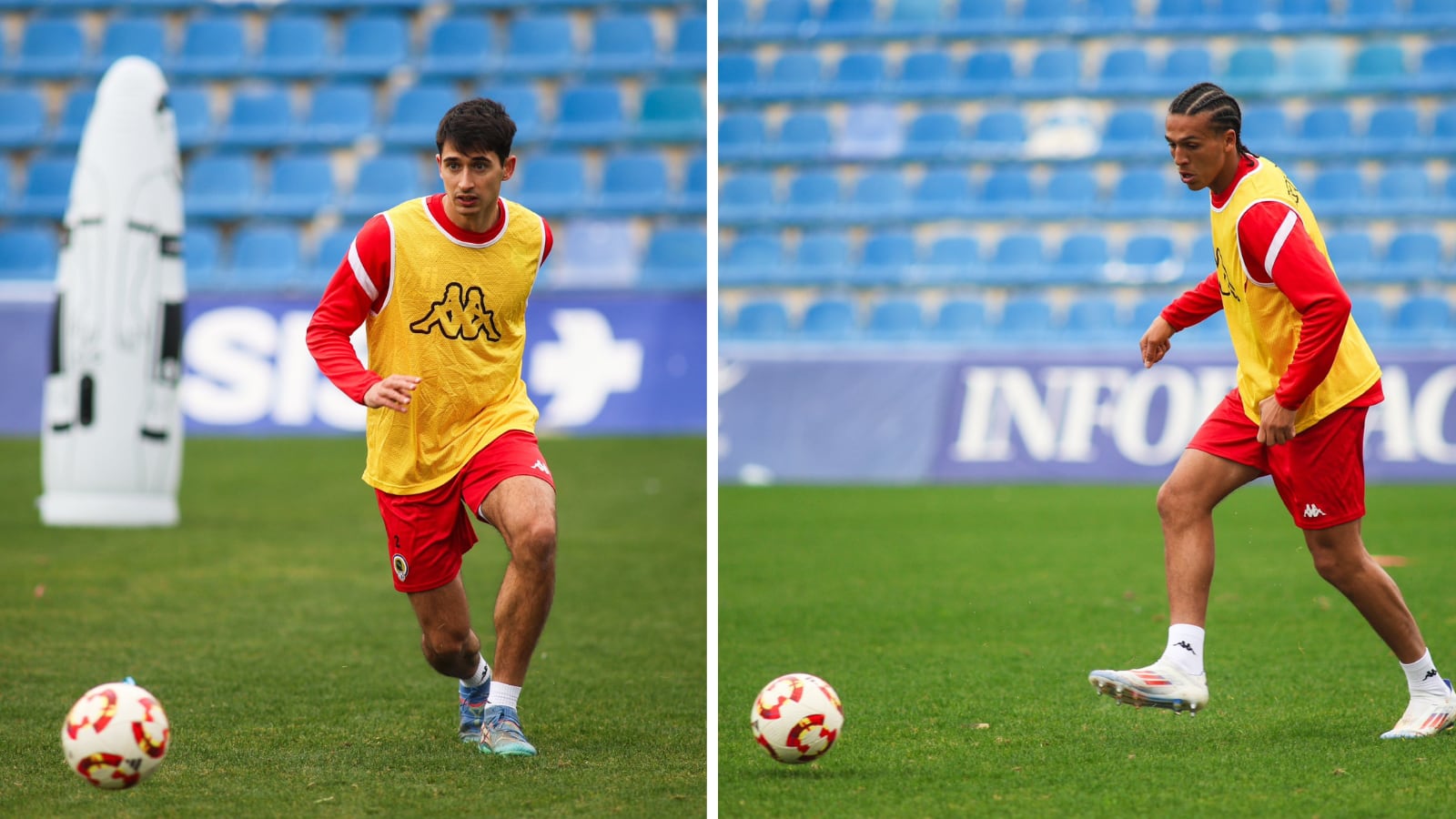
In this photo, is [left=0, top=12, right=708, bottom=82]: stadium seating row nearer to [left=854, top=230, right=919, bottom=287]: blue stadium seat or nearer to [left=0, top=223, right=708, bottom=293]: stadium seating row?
[left=0, top=223, right=708, bottom=293]: stadium seating row

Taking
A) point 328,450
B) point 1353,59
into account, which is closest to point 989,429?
point 328,450

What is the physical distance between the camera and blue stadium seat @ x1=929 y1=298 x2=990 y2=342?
1747 cm

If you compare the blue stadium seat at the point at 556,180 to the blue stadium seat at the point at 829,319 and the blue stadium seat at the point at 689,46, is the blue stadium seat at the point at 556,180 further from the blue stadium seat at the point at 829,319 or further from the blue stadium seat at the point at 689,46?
the blue stadium seat at the point at 829,319

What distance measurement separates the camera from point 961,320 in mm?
17484

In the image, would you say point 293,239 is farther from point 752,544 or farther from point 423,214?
point 423,214

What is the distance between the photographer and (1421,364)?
13.6m

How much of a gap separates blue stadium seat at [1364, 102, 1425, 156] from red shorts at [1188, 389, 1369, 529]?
14.4 meters

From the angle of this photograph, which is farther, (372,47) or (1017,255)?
(372,47)

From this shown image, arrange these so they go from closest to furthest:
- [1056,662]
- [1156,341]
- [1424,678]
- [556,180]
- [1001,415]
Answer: [1424,678] < [1156,341] < [1056,662] < [1001,415] < [556,180]

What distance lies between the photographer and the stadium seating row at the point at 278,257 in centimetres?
1838

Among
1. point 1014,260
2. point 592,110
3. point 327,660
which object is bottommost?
point 327,660

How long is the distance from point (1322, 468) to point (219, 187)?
16.4 meters

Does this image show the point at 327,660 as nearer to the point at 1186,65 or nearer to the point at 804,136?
the point at 804,136

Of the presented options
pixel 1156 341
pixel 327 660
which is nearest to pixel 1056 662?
pixel 1156 341
